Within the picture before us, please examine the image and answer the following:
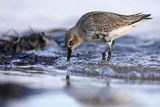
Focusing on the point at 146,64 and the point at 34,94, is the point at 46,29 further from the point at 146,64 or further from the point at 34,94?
the point at 34,94

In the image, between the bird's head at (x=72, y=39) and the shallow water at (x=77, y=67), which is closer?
the shallow water at (x=77, y=67)

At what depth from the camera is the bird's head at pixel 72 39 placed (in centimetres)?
1116

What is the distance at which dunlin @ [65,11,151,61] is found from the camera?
36.5 ft

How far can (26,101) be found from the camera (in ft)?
24.7

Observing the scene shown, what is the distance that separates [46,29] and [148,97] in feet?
20.4

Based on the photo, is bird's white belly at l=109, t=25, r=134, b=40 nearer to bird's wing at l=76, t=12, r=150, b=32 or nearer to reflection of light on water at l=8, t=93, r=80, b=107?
bird's wing at l=76, t=12, r=150, b=32

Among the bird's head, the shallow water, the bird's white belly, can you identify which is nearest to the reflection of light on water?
the shallow water

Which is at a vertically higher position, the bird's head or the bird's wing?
the bird's wing

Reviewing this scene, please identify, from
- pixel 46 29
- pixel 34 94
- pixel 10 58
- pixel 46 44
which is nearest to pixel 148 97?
pixel 34 94

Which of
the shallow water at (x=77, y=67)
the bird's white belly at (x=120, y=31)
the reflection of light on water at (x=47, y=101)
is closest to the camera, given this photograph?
the reflection of light on water at (x=47, y=101)

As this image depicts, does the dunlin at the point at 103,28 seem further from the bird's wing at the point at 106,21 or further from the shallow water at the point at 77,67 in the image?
the shallow water at the point at 77,67

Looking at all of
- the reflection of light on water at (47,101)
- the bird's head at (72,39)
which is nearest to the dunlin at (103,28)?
the bird's head at (72,39)

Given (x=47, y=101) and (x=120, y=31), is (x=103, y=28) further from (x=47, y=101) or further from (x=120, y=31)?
(x=47, y=101)

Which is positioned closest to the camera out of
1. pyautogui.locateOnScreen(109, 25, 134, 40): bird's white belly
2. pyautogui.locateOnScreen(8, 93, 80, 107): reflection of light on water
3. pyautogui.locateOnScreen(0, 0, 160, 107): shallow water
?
pyautogui.locateOnScreen(8, 93, 80, 107): reflection of light on water
